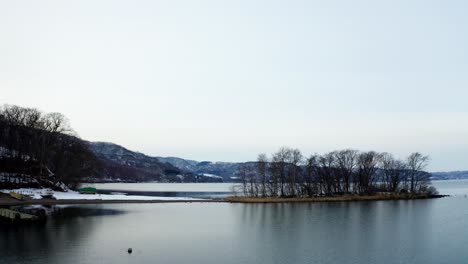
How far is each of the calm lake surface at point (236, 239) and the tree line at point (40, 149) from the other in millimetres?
38528

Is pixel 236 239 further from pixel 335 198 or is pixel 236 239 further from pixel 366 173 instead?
pixel 366 173

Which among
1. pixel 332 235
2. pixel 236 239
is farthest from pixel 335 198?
pixel 236 239

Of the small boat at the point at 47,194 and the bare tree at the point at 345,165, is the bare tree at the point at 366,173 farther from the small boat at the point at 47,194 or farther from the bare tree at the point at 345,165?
the small boat at the point at 47,194

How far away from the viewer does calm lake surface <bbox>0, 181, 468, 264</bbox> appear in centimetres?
3197

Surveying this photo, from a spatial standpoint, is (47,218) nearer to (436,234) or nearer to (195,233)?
(195,233)

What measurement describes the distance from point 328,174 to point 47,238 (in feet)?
265

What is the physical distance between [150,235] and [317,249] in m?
16.8

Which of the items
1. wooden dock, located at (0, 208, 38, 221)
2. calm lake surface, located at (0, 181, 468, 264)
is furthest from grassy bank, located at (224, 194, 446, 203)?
wooden dock, located at (0, 208, 38, 221)

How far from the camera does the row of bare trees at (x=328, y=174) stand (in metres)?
103

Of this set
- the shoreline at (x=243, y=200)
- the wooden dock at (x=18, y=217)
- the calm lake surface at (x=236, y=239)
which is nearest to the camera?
the calm lake surface at (x=236, y=239)

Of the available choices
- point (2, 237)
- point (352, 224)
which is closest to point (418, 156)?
point (352, 224)

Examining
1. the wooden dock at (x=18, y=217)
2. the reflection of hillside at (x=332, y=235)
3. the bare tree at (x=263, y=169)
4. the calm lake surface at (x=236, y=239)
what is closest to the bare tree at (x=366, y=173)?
the bare tree at (x=263, y=169)

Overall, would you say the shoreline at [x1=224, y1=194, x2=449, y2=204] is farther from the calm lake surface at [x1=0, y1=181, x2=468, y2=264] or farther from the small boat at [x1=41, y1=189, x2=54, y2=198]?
Result: the small boat at [x1=41, y1=189, x2=54, y2=198]

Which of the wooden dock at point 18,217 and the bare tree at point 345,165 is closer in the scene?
the wooden dock at point 18,217
